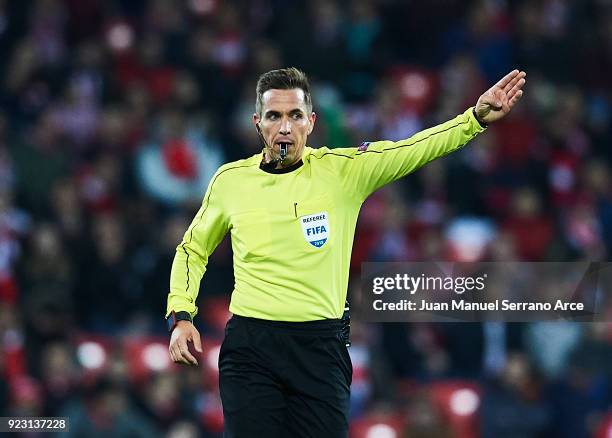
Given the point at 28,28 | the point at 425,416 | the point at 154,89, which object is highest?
the point at 28,28

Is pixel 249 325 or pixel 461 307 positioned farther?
pixel 461 307

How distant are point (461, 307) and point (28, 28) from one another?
5894 millimetres

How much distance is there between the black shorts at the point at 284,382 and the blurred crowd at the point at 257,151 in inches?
131

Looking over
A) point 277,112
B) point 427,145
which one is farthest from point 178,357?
point 427,145

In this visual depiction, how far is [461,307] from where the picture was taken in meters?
6.82

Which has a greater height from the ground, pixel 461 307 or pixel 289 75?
pixel 289 75

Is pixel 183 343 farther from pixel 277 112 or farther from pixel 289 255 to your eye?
pixel 277 112

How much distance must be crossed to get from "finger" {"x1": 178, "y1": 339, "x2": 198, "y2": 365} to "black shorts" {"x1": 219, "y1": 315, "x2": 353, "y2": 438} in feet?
0.59

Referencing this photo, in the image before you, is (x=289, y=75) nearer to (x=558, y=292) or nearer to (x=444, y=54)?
(x=558, y=292)

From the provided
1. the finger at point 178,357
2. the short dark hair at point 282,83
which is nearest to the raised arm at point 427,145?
the short dark hair at point 282,83

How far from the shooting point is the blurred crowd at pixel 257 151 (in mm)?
8422

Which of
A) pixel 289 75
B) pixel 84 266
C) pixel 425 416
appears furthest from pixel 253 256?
pixel 84 266

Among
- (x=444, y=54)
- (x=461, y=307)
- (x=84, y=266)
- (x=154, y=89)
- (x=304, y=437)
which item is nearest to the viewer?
(x=304, y=437)

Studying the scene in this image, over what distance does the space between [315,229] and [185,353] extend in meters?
0.66
